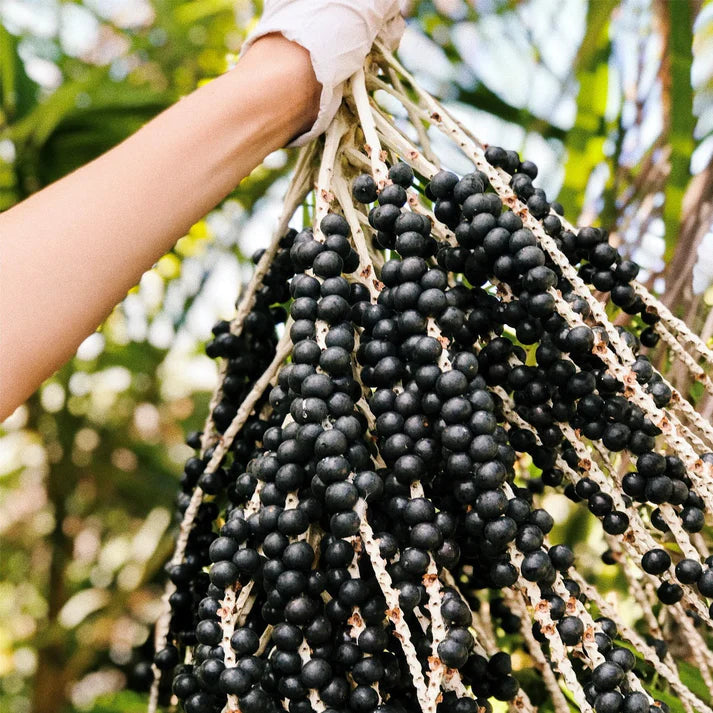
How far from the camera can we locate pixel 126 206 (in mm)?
625

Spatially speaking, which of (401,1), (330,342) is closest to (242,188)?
(401,1)

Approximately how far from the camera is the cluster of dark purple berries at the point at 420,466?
0.48 meters

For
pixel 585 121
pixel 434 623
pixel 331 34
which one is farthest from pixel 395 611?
pixel 585 121

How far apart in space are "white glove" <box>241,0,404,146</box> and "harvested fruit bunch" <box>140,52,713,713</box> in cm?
5

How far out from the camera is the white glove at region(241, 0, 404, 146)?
0.67m

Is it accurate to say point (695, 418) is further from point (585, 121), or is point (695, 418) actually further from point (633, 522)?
point (585, 121)

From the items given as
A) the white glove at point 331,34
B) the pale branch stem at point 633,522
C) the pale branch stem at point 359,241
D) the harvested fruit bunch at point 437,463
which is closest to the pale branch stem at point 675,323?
the harvested fruit bunch at point 437,463

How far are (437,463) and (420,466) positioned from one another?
0.03m

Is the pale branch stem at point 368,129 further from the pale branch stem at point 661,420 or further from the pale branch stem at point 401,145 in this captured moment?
the pale branch stem at point 661,420

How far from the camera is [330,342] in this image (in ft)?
1.73

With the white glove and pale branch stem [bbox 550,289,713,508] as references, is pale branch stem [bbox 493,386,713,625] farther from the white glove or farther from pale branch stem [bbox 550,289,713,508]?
the white glove

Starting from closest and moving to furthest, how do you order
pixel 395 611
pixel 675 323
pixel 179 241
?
pixel 395 611 < pixel 675 323 < pixel 179 241

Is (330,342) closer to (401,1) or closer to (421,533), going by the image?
(421,533)

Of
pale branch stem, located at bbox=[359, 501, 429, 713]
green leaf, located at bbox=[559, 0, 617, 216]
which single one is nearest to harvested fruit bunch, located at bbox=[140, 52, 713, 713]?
pale branch stem, located at bbox=[359, 501, 429, 713]
